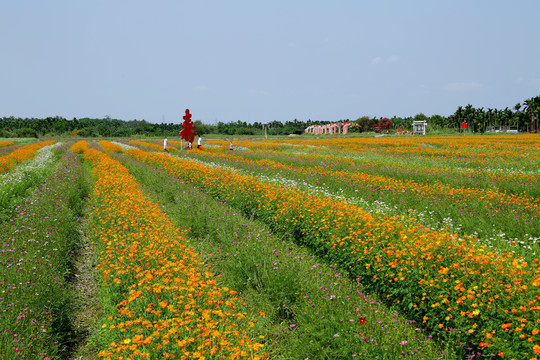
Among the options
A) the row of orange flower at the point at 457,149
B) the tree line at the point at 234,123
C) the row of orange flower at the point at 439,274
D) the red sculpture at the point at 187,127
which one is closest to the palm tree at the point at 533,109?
the tree line at the point at 234,123

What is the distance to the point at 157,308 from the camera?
4535 mm

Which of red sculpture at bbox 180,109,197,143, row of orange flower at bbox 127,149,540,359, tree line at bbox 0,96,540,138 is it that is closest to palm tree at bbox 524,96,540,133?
tree line at bbox 0,96,540,138

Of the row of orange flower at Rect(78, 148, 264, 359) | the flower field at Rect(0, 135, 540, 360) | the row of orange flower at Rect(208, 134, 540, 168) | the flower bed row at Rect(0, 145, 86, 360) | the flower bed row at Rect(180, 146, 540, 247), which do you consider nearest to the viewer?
the row of orange flower at Rect(78, 148, 264, 359)

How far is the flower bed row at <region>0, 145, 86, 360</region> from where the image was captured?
3982 millimetres

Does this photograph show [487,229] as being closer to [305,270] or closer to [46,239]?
[305,270]

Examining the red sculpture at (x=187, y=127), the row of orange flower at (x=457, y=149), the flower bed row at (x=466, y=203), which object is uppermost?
the red sculpture at (x=187, y=127)

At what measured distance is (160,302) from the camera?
4.09 m

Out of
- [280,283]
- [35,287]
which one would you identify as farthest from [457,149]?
[35,287]

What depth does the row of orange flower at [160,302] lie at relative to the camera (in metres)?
3.54

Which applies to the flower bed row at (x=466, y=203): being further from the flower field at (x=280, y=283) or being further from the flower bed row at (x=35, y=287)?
the flower bed row at (x=35, y=287)

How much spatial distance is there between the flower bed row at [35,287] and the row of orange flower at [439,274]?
4650 mm

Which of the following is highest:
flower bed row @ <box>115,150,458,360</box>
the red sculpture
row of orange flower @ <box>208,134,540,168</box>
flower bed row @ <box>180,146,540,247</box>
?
the red sculpture

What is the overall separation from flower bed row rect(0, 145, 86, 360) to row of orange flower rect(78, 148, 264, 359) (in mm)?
626

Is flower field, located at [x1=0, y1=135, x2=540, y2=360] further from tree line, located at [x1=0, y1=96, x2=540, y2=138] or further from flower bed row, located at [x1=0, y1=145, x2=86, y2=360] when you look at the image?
tree line, located at [x1=0, y1=96, x2=540, y2=138]
